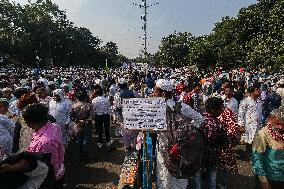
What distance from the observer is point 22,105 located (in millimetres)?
6035

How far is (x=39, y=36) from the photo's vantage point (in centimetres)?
6919

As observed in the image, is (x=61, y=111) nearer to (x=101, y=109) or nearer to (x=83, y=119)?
(x=83, y=119)

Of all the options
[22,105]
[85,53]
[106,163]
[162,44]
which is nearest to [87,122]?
[106,163]

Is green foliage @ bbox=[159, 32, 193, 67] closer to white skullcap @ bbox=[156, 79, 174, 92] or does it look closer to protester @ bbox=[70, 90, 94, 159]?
protester @ bbox=[70, 90, 94, 159]

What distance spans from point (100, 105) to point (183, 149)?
19.9 feet

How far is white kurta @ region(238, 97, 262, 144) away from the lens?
10039 millimetres

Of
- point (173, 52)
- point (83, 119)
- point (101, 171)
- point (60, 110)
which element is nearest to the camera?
point (60, 110)

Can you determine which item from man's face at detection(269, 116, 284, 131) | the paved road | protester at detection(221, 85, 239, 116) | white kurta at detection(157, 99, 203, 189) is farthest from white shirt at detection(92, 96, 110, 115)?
man's face at detection(269, 116, 284, 131)

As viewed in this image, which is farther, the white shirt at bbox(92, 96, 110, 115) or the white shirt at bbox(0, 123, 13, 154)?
the white shirt at bbox(92, 96, 110, 115)

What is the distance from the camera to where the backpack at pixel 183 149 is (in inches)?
190

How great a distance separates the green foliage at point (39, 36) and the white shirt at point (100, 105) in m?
50.6

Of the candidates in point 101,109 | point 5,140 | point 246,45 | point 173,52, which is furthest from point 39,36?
point 5,140

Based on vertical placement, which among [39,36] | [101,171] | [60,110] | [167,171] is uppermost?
[39,36]

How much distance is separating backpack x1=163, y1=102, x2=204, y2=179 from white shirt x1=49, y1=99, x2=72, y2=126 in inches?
179
